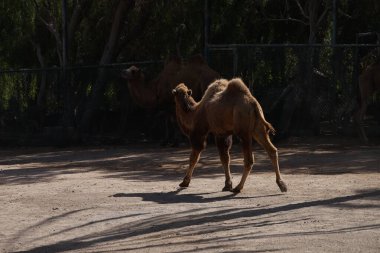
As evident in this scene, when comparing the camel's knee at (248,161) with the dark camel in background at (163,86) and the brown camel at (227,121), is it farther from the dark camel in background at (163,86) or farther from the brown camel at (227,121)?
the dark camel in background at (163,86)

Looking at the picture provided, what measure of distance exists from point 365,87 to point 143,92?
15.9 ft

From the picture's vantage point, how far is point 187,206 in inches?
449

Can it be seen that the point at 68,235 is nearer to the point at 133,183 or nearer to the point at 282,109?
the point at 133,183

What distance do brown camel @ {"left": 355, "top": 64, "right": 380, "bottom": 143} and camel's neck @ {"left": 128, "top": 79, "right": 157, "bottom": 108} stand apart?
4.47 m

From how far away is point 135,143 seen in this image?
2198 centimetres

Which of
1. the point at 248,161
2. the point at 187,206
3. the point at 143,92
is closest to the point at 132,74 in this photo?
the point at 143,92

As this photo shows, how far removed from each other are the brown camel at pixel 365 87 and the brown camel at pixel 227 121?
7.61 metres

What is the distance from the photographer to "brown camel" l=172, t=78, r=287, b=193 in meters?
12.6

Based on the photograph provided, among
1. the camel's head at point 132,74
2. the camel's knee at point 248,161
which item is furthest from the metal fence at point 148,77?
the camel's knee at point 248,161

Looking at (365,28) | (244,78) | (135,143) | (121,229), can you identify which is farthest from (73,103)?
(121,229)

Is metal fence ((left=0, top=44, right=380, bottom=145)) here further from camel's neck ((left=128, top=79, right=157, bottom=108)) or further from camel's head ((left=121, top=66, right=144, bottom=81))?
camel's neck ((left=128, top=79, right=157, bottom=108))

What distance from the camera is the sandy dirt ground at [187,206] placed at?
9.11 metres

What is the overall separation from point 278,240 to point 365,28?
19840 millimetres

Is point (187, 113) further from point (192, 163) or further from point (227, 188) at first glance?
point (227, 188)
